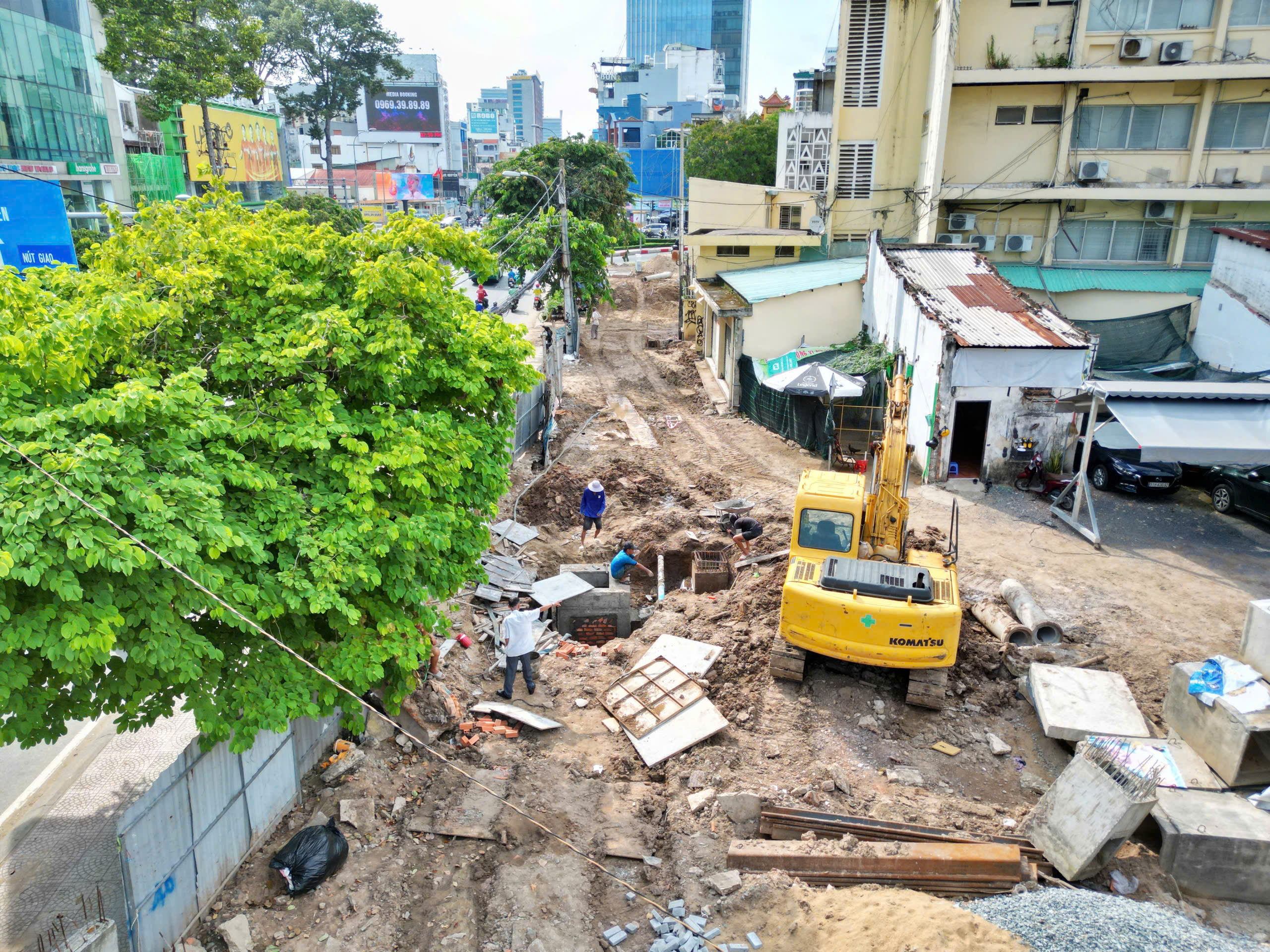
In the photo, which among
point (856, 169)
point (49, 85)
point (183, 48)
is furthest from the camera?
point (183, 48)

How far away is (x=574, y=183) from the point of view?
120 ft

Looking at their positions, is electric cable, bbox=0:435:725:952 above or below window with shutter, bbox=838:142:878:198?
below

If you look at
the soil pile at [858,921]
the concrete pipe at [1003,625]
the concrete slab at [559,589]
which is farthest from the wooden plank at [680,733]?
the concrete pipe at [1003,625]

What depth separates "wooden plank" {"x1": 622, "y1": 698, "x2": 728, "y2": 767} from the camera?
10.1 meters

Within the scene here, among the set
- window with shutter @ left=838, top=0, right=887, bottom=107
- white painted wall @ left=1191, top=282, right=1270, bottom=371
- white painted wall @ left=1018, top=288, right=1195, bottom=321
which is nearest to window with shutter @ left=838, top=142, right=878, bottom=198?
window with shutter @ left=838, top=0, right=887, bottom=107

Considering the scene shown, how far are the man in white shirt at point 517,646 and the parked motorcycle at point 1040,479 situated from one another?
1214 cm

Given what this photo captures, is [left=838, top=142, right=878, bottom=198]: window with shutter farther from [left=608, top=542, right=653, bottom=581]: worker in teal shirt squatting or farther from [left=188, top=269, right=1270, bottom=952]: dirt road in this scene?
[left=608, top=542, right=653, bottom=581]: worker in teal shirt squatting

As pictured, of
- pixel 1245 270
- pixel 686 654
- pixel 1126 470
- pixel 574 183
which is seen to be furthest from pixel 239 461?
pixel 574 183

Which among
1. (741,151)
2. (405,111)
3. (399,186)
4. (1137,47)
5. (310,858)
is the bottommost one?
(310,858)

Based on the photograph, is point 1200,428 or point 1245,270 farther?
point 1245,270

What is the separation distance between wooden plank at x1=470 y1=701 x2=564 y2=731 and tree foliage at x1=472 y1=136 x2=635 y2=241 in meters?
26.9

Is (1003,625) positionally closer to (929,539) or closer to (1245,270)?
(929,539)

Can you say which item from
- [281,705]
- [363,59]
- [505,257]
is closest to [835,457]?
[505,257]

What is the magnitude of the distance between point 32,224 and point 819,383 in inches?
665
